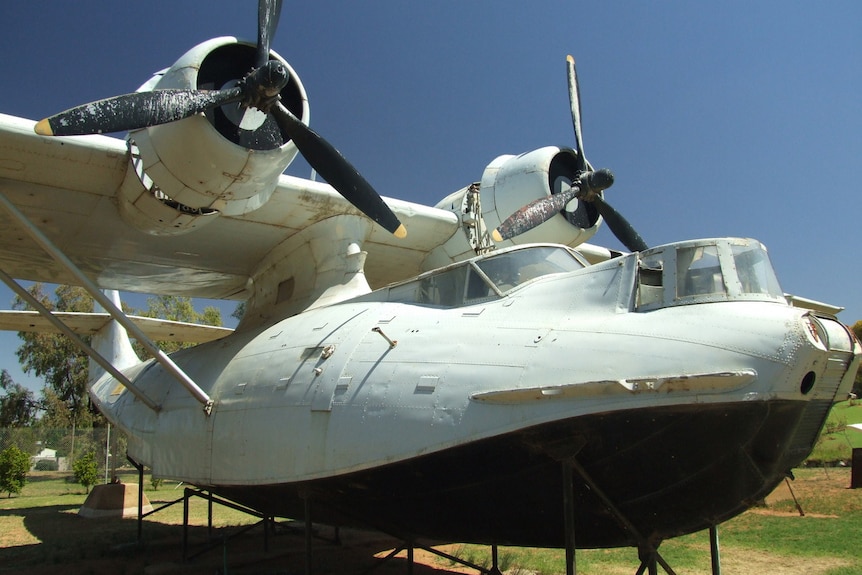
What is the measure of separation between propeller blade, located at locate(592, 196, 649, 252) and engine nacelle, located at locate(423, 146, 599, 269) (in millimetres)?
447

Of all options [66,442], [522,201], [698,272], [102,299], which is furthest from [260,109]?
[66,442]

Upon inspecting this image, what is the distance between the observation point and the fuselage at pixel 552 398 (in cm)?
400

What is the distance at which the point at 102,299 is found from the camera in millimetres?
7324

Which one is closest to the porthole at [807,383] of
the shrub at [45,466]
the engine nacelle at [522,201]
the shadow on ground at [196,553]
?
the shadow on ground at [196,553]

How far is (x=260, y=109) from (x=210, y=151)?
0.67 metres

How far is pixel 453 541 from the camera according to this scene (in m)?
5.56

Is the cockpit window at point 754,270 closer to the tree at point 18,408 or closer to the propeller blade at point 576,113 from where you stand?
the propeller blade at point 576,113

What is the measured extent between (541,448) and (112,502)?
1413 centimetres

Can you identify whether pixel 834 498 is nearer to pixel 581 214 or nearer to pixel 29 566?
pixel 581 214

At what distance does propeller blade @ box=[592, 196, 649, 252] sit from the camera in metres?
9.38

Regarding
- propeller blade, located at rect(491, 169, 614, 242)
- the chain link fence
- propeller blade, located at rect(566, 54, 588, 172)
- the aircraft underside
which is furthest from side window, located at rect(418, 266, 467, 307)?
the chain link fence

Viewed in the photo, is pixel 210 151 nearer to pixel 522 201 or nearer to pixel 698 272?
pixel 522 201

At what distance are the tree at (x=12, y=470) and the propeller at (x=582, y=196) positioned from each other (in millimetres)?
21757

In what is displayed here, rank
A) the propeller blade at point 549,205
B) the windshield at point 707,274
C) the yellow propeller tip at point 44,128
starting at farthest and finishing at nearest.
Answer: the propeller blade at point 549,205 → the yellow propeller tip at point 44,128 → the windshield at point 707,274
